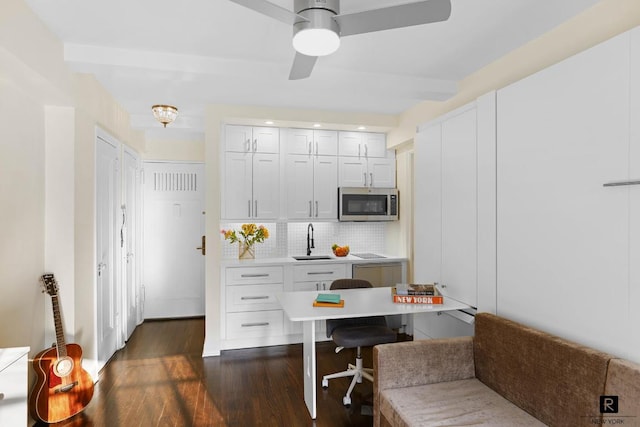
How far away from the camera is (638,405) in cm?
135

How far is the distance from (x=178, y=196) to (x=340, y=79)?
3088mm

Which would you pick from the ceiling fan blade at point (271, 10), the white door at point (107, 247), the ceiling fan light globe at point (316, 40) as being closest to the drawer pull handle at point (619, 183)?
the ceiling fan light globe at point (316, 40)

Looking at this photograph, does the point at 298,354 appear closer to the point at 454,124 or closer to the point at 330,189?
the point at 330,189

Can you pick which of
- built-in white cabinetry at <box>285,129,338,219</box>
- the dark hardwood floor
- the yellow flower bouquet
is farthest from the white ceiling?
the dark hardwood floor

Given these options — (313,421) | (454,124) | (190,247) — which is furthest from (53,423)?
(454,124)

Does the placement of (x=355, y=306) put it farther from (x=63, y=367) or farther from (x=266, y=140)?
(x=266, y=140)

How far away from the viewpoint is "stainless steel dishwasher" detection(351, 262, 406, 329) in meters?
4.10

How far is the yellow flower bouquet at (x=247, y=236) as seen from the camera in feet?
13.2

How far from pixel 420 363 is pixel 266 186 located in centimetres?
261

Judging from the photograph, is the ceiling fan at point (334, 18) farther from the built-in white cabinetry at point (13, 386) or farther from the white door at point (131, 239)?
the white door at point (131, 239)

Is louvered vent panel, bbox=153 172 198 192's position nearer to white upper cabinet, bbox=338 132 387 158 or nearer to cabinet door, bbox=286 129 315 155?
cabinet door, bbox=286 129 315 155

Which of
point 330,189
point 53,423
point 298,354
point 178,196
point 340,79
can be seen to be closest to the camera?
point 53,423

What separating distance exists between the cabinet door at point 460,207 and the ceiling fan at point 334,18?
43.9 inches

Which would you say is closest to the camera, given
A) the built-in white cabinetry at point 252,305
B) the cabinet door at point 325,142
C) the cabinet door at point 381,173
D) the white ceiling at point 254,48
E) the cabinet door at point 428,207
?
the white ceiling at point 254,48
